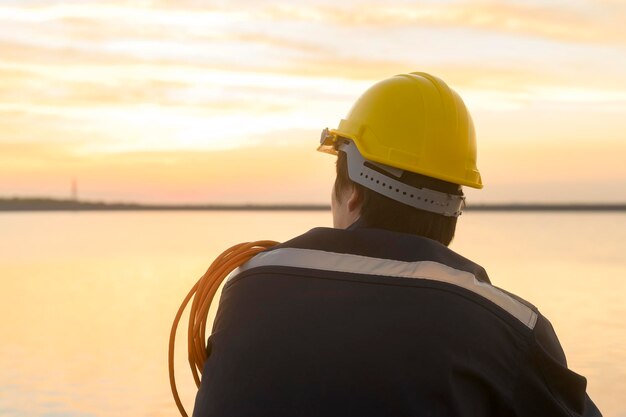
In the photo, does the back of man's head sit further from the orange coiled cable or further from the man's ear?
the orange coiled cable

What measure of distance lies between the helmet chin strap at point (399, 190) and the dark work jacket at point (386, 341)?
18 cm

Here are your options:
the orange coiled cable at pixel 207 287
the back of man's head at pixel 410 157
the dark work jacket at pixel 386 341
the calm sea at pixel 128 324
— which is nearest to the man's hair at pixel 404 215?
the back of man's head at pixel 410 157

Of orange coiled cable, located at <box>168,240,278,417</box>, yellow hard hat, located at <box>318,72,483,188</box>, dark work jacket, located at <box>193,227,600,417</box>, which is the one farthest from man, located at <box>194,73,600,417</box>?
orange coiled cable, located at <box>168,240,278,417</box>

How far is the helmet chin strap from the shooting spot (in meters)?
2.19

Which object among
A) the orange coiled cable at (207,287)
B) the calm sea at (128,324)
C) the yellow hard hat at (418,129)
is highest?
the yellow hard hat at (418,129)

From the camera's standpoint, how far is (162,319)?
12.9 metres

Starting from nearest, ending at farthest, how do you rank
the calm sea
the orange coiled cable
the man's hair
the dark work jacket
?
the dark work jacket < the man's hair < the orange coiled cable < the calm sea

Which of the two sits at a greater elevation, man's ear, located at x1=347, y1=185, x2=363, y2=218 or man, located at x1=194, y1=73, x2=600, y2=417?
man's ear, located at x1=347, y1=185, x2=363, y2=218

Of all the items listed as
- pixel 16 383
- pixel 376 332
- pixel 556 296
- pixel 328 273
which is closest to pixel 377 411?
pixel 376 332

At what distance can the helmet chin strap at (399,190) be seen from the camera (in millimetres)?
2188

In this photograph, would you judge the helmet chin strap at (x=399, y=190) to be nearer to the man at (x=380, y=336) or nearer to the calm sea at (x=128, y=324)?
the man at (x=380, y=336)

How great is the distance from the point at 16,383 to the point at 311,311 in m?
7.46

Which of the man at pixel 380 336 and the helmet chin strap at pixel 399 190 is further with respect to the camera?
the helmet chin strap at pixel 399 190

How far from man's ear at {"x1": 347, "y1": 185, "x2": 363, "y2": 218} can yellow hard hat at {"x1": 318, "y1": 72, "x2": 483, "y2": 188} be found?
0.09 m
